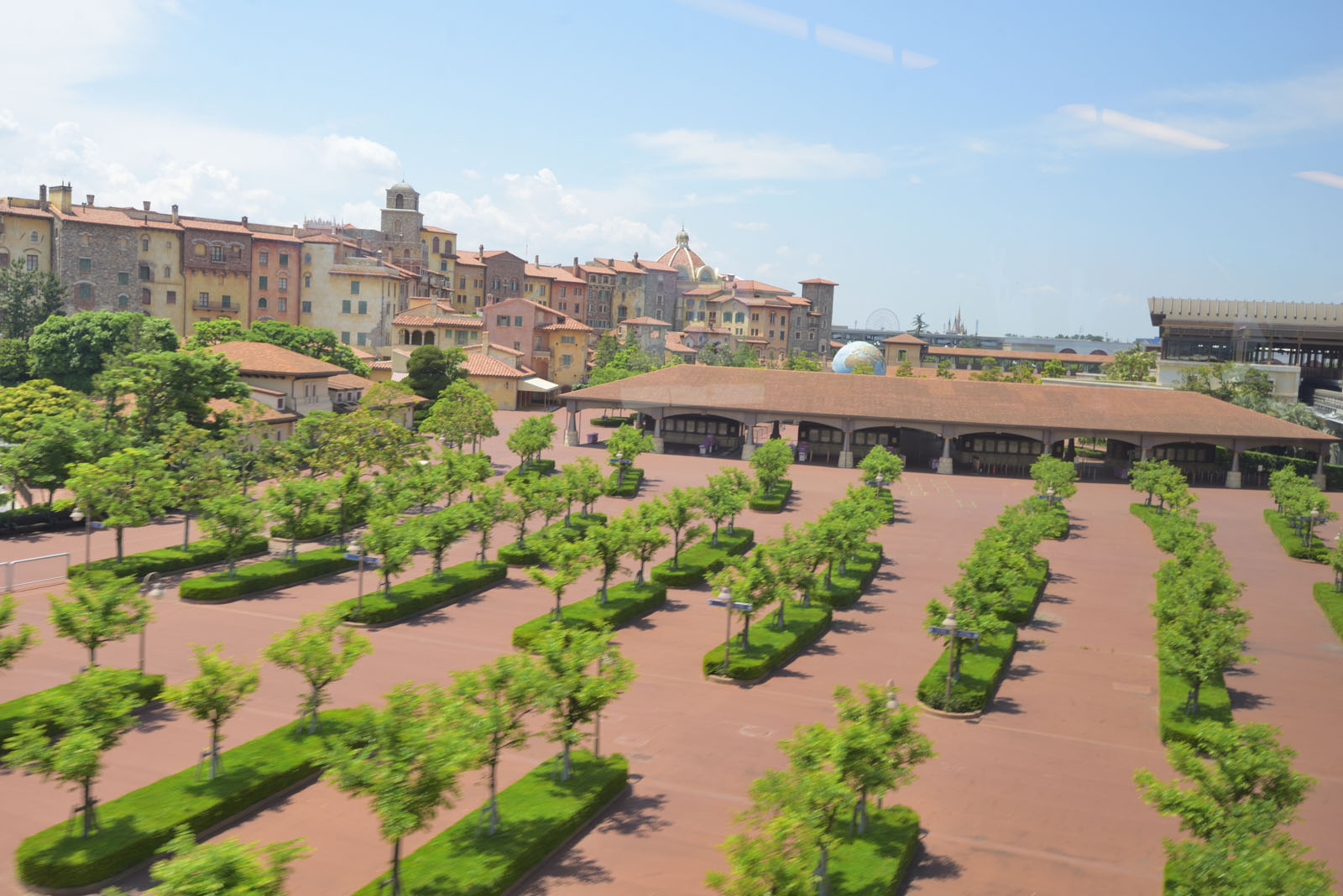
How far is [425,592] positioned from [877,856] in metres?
18.7

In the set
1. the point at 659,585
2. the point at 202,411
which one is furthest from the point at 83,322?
the point at 659,585

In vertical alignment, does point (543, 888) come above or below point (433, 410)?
below

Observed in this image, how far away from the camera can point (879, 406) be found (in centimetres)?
6812

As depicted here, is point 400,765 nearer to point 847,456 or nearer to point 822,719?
point 822,719

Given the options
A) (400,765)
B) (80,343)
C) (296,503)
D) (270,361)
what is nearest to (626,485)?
(296,503)

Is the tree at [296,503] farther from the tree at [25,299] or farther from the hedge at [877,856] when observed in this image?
the tree at [25,299]

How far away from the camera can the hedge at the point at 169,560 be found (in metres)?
33.7

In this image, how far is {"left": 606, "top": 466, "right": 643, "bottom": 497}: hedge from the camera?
53.0 meters

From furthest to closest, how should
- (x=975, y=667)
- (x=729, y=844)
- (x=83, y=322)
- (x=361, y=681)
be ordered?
(x=83, y=322) < (x=975, y=667) < (x=361, y=681) < (x=729, y=844)

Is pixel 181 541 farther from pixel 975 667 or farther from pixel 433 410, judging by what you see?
pixel 975 667

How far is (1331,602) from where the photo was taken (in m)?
37.1

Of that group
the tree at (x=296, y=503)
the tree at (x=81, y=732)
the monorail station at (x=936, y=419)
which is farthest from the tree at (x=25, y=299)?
the tree at (x=81, y=732)

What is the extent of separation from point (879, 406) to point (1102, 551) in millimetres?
24168

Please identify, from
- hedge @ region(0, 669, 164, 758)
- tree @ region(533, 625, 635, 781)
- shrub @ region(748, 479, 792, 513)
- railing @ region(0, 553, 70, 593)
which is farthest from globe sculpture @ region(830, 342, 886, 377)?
hedge @ region(0, 669, 164, 758)
